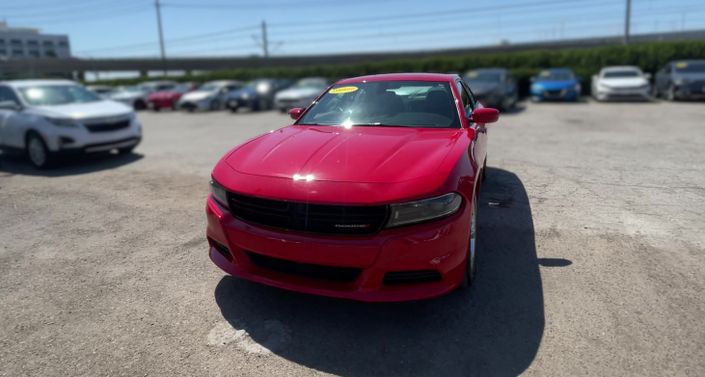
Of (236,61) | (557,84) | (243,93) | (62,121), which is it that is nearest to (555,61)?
(557,84)

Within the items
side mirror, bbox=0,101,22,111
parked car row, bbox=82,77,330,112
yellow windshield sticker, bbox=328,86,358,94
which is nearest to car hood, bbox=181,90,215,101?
parked car row, bbox=82,77,330,112

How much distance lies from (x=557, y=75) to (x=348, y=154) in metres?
18.2

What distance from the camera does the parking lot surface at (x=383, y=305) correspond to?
8.54 ft

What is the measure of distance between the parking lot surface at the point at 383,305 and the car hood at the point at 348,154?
94cm

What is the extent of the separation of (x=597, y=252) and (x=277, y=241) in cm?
270

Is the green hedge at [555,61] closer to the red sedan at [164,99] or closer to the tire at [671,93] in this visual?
the tire at [671,93]

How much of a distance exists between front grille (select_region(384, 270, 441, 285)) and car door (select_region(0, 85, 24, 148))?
27.1 ft

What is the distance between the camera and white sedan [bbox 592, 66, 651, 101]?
655 inches

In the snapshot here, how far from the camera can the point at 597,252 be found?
3.87 metres

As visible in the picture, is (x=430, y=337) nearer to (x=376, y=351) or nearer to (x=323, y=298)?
(x=376, y=351)

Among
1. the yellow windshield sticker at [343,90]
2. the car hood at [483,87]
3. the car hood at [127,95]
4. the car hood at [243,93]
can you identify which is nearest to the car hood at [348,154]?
the yellow windshield sticker at [343,90]

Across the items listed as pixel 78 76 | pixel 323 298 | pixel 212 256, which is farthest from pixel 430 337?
pixel 78 76

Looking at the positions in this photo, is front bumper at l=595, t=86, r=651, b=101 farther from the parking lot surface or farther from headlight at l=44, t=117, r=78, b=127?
headlight at l=44, t=117, r=78, b=127

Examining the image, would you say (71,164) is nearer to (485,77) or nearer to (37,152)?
(37,152)
